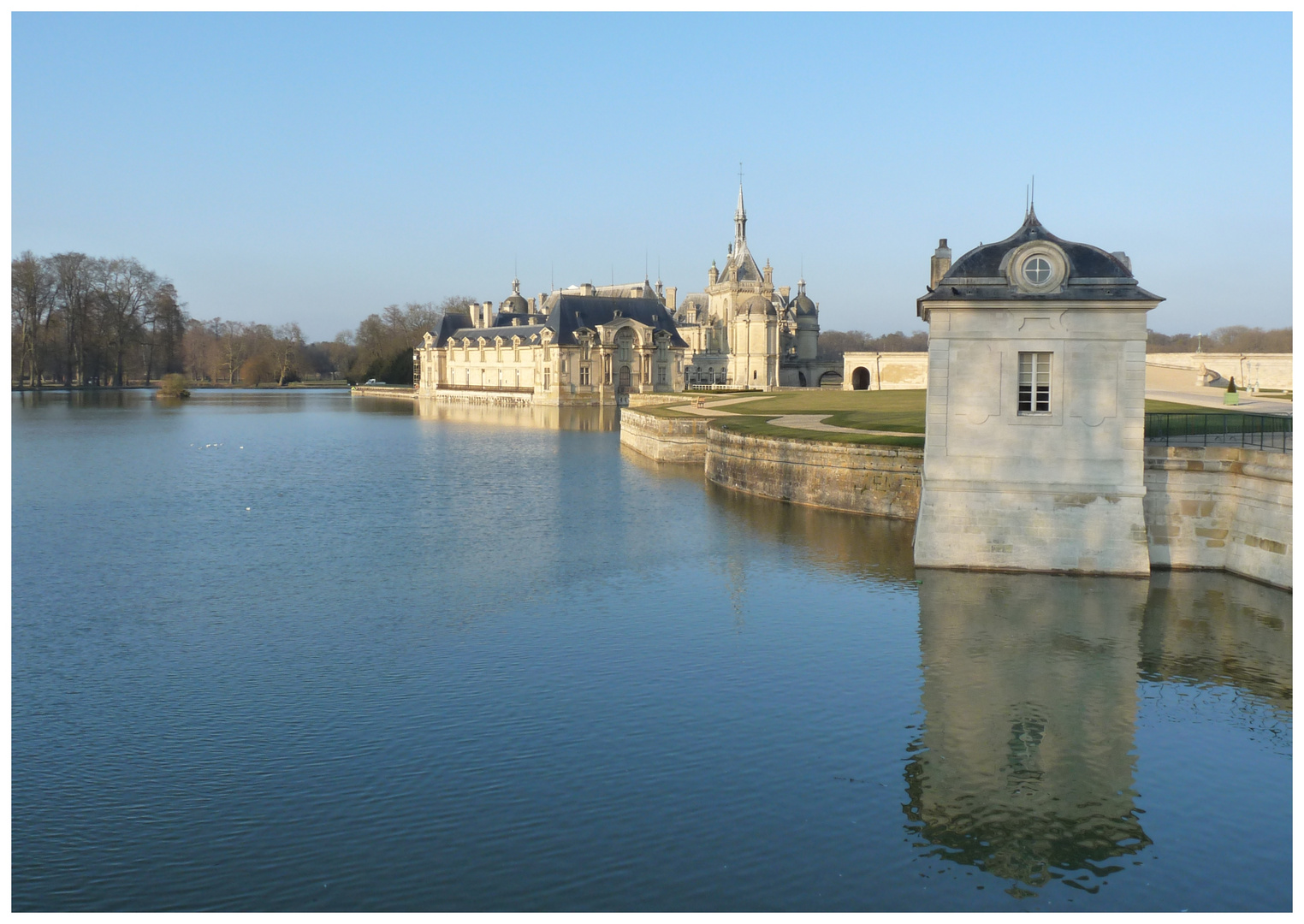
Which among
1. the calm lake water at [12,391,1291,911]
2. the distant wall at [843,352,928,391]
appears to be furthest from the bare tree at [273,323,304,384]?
the calm lake water at [12,391,1291,911]

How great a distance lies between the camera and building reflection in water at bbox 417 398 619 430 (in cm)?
6022

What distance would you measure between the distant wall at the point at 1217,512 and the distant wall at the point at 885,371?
153 ft

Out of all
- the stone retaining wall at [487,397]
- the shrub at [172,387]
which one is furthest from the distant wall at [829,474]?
the shrub at [172,387]

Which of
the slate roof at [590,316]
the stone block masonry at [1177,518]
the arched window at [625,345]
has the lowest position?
the stone block masonry at [1177,518]

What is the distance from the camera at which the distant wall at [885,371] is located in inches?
2613

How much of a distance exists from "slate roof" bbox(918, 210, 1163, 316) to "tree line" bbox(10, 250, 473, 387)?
7616 centimetres

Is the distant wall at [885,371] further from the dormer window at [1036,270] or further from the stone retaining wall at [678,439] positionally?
the dormer window at [1036,270]

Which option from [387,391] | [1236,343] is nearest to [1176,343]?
[1236,343]

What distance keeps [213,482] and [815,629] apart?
2135 centimetres

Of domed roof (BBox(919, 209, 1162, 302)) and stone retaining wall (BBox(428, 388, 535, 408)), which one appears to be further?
stone retaining wall (BBox(428, 388, 535, 408))

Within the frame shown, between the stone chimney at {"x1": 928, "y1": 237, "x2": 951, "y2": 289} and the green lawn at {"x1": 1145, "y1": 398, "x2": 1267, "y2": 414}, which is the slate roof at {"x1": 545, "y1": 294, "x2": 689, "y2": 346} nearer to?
the green lawn at {"x1": 1145, "y1": 398, "x2": 1267, "y2": 414}

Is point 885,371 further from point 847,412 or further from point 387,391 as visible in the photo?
point 387,391

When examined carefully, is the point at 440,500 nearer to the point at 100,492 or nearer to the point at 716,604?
the point at 100,492

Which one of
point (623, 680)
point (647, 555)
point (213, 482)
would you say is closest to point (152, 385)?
point (213, 482)
